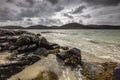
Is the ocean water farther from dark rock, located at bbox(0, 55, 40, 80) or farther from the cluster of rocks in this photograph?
dark rock, located at bbox(0, 55, 40, 80)

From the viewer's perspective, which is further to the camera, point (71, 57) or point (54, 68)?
point (71, 57)

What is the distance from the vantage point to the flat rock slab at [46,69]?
814cm

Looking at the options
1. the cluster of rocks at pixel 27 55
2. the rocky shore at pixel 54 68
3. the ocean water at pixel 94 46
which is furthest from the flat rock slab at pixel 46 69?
the ocean water at pixel 94 46

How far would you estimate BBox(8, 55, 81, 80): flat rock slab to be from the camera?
814 cm

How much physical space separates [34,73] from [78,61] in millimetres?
3793

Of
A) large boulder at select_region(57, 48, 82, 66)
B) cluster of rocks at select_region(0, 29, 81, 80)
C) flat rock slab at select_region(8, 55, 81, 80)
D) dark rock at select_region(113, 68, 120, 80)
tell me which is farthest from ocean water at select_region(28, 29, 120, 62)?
dark rock at select_region(113, 68, 120, 80)

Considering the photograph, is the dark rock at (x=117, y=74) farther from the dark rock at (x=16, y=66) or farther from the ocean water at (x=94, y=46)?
the dark rock at (x=16, y=66)

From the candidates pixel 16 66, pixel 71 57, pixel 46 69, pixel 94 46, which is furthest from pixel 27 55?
pixel 94 46

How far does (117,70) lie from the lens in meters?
8.63

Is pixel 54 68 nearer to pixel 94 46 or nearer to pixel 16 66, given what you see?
pixel 16 66

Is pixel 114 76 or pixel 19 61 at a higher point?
pixel 19 61

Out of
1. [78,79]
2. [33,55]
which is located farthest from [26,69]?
[78,79]

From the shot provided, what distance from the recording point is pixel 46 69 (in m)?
8.76

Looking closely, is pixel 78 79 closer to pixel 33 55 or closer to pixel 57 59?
pixel 57 59
